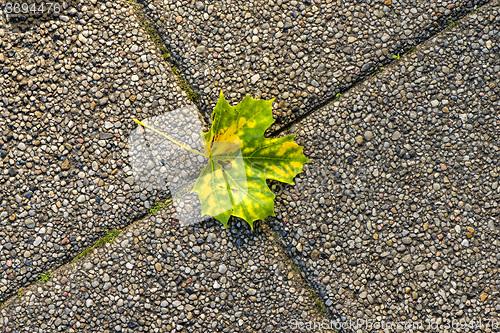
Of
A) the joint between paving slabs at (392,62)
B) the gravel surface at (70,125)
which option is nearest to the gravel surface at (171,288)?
the gravel surface at (70,125)

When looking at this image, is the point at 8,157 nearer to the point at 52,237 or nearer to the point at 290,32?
the point at 52,237

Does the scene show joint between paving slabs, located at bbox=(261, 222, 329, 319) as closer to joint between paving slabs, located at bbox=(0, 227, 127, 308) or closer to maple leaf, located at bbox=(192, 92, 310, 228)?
maple leaf, located at bbox=(192, 92, 310, 228)

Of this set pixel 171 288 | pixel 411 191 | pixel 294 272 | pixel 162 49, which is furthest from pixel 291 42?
pixel 171 288

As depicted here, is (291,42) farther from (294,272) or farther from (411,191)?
(294,272)

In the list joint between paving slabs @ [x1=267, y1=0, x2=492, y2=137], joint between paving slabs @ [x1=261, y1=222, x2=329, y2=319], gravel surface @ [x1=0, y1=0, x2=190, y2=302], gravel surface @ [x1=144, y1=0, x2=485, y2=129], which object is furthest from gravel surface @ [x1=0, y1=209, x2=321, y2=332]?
joint between paving slabs @ [x1=267, y1=0, x2=492, y2=137]

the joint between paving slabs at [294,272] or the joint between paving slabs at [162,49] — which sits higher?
the joint between paving slabs at [162,49]

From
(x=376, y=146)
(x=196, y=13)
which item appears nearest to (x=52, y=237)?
(x=196, y=13)

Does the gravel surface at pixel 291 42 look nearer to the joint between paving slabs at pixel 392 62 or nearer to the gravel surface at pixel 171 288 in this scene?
the joint between paving slabs at pixel 392 62
